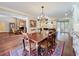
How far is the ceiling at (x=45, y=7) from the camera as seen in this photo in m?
2.03

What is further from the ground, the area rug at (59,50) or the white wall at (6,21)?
the white wall at (6,21)

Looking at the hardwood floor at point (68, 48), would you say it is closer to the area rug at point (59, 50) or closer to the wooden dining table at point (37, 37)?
the area rug at point (59, 50)

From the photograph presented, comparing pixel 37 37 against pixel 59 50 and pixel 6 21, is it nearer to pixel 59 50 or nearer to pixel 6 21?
pixel 59 50

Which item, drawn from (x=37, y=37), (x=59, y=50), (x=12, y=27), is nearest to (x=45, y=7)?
(x=37, y=37)

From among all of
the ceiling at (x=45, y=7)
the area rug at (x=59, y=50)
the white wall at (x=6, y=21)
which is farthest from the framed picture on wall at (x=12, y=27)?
the area rug at (x=59, y=50)

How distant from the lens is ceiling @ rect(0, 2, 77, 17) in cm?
203

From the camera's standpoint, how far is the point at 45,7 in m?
2.04

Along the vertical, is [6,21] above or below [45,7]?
below

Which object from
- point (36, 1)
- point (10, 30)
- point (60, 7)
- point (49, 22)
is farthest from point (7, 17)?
point (60, 7)

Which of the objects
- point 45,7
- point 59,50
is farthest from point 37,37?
point 45,7

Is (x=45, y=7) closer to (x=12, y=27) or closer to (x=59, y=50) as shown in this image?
(x=12, y=27)

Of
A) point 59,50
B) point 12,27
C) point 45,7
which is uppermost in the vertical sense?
point 45,7

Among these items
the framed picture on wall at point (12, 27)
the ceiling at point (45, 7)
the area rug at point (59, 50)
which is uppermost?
the ceiling at point (45, 7)

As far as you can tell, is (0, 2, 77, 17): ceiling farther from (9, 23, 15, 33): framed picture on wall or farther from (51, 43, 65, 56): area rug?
(51, 43, 65, 56): area rug
